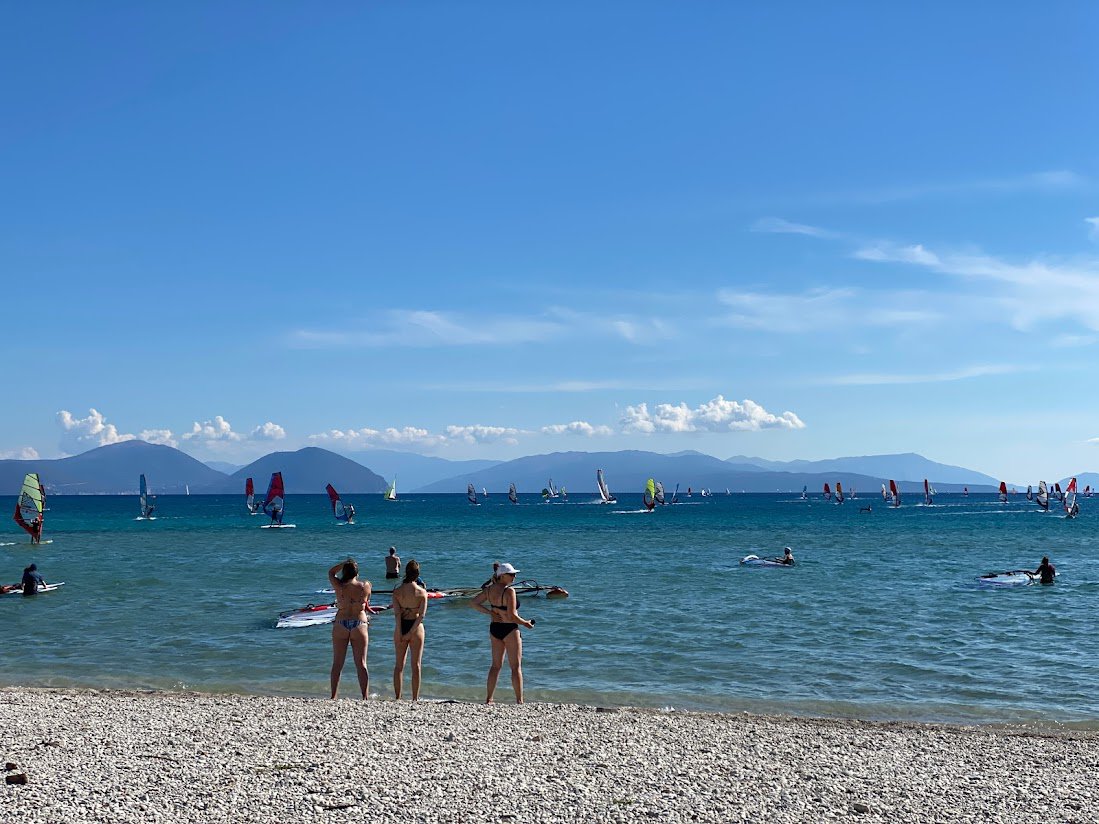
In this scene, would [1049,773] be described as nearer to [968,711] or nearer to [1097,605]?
[968,711]

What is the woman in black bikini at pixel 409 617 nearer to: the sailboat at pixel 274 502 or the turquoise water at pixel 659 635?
the turquoise water at pixel 659 635

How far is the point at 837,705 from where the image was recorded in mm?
14953

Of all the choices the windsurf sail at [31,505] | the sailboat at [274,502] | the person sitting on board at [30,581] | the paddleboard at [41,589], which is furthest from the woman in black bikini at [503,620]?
the sailboat at [274,502]

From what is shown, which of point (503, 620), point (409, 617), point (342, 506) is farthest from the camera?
point (342, 506)

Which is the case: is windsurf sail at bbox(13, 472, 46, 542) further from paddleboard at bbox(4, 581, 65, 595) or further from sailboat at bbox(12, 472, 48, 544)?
paddleboard at bbox(4, 581, 65, 595)

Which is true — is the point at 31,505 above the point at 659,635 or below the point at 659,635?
above

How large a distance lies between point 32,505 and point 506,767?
5368 cm

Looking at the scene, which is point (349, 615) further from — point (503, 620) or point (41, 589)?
point (41, 589)

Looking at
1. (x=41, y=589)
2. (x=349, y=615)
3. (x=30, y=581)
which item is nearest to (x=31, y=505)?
(x=41, y=589)

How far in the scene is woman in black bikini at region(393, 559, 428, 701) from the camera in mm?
13258

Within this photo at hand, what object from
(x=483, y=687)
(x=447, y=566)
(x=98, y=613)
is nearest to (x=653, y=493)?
(x=447, y=566)

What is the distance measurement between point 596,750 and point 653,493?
110m

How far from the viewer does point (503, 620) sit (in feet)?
42.9

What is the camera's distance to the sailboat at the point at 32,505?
174 feet
